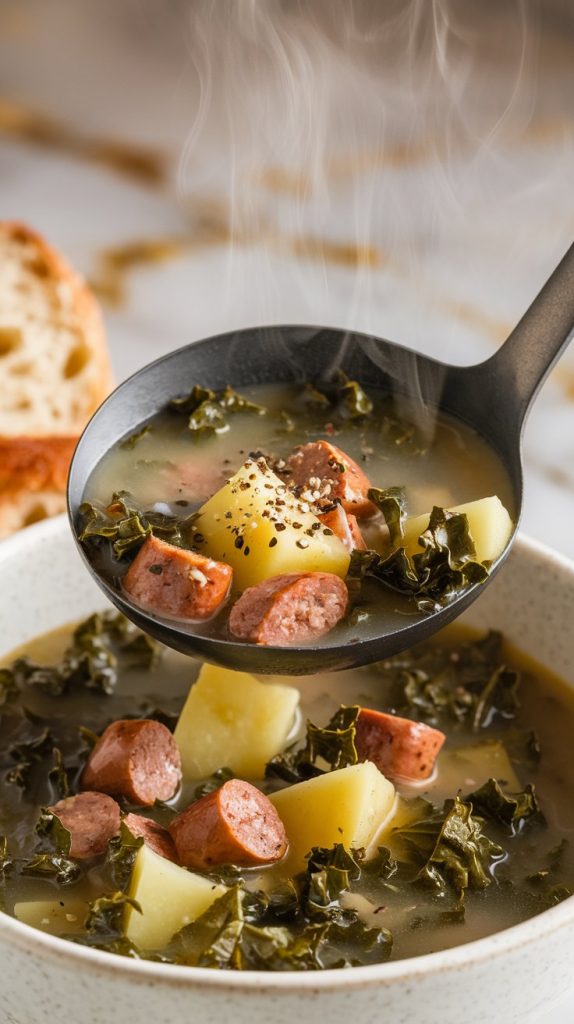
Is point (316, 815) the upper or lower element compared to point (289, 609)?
lower

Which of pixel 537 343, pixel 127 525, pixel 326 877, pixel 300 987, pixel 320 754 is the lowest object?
pixel 320 754

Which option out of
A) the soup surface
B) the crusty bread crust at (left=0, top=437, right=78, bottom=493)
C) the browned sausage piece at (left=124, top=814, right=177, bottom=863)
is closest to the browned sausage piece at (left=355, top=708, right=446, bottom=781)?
the soup surface

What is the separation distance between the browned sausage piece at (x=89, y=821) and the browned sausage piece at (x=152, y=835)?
0.06m

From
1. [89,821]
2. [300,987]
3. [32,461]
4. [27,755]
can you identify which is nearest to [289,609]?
[300,987]

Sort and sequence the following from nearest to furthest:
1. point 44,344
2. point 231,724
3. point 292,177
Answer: point 231,724 → point 44,344 → point 292,177

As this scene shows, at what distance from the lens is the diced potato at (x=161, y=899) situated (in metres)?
2.70

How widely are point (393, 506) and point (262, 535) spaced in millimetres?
294

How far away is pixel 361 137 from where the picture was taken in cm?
706

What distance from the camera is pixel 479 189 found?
6.04 meters

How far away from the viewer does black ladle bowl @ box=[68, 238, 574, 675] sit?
277 cm

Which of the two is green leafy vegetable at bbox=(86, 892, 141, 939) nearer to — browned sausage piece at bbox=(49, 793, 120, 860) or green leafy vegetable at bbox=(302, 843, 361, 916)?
browned sausage piece at bbox=(49, 793, 120, 860)

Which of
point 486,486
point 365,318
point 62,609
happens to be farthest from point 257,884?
point 365,318

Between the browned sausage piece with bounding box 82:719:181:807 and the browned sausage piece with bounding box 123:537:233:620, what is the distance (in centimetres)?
56

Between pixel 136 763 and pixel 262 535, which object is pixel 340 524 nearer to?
pixel 262 535
